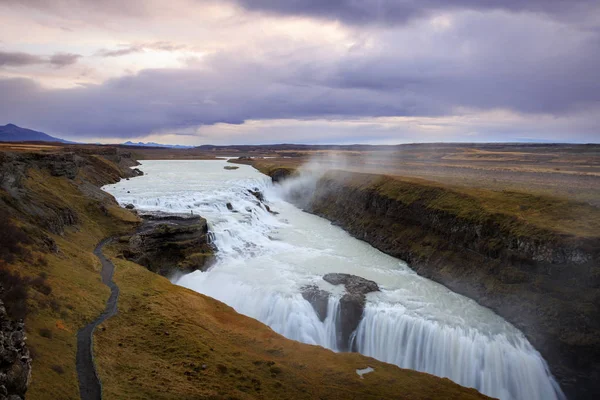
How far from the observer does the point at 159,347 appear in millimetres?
16844

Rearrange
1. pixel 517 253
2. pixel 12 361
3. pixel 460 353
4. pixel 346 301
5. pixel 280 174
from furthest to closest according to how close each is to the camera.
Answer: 1. pixel 280 174
2. pixel 517 253
3. pixel 346 301
4. pixel 460 353
5. pixel 12 361

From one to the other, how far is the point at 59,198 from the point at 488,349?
38.4 m

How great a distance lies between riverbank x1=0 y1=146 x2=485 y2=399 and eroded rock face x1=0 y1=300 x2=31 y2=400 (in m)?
1.75

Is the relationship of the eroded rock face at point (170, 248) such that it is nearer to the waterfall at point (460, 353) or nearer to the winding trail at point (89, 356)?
the winding trail at point (89, 356)

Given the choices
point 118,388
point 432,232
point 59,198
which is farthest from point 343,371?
point 59,198

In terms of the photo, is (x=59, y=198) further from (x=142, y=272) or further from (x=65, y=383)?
→ (x=65, y=383)

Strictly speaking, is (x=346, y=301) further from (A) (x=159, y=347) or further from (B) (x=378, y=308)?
(A) (x=159, y=347)

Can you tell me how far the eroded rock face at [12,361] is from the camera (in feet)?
28.5

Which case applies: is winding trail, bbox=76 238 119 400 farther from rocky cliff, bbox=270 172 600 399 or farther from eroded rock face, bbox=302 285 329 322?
rocky cliff, bbox=270 172 600 399

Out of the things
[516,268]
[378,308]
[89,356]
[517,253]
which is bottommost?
[378,308]

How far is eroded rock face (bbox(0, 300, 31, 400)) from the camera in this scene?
28.5 ft

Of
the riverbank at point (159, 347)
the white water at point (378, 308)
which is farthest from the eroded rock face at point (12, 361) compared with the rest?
the white water at point (378, 308)

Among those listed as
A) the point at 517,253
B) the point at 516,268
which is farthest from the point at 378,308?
the point at 517,253

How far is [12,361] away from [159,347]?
27.0 ft
